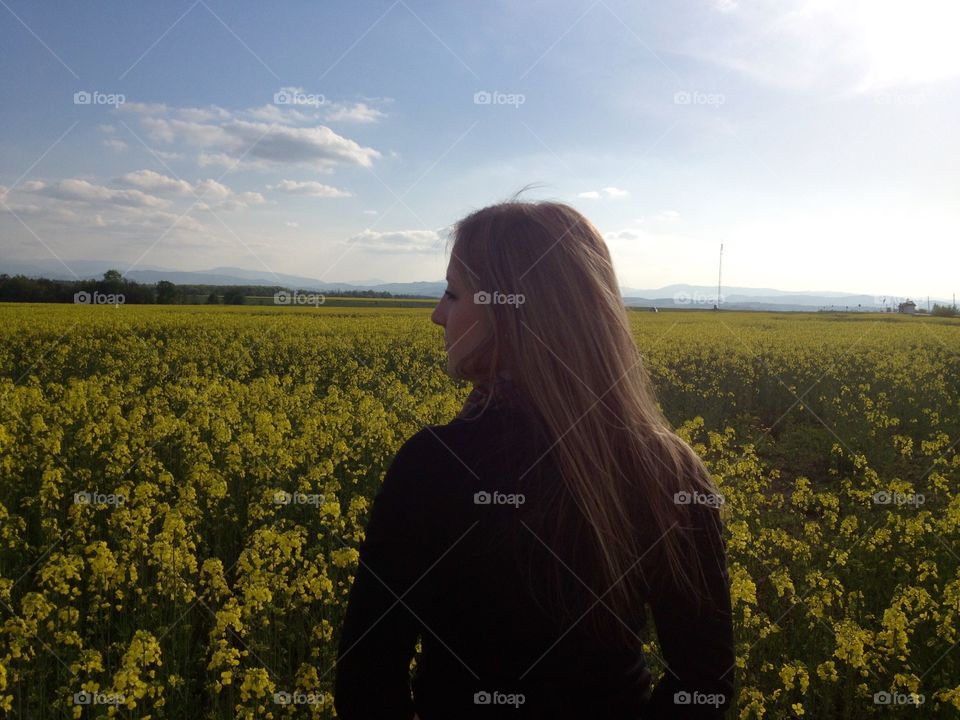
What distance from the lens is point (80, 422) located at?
25.9 ft

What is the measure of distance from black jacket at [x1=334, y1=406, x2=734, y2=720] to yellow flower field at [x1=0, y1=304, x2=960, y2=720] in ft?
5.75

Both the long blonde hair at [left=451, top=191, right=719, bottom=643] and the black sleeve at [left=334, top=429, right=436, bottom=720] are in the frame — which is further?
the long blonde hair at [left=451, top=191, right=719, bottom=643]

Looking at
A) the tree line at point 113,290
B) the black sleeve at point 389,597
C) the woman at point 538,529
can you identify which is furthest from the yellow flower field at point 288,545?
the tree line at point 113,290

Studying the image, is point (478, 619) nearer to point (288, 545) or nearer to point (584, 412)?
point (584, 412)

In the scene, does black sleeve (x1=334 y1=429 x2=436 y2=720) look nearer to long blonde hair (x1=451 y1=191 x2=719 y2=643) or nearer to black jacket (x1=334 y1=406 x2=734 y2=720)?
black jacket (x1=334 y1=406 x2=734 y2=720)

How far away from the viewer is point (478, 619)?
143cm

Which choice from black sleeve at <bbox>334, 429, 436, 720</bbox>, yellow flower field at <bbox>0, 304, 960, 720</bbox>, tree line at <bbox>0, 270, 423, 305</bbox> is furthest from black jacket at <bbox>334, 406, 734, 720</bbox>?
tree line at <bbox>0, 270, 423, 305</bbox>

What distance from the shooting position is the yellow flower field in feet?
11.8

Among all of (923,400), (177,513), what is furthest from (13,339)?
(923,400)

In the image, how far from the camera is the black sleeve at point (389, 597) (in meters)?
1.37

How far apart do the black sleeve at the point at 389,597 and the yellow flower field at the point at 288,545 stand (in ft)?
5.55

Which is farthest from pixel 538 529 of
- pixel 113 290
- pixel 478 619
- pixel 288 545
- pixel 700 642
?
pixel 113 290

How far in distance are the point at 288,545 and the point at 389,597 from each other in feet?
8.88

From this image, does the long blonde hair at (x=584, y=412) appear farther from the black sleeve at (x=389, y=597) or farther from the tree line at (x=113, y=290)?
the tree line at (x=113, y=290)
